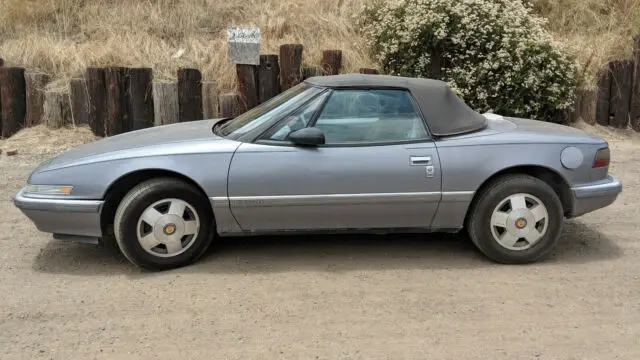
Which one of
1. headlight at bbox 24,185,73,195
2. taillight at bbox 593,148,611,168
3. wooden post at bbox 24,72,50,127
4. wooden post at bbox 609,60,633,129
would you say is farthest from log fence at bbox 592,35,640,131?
wooden post at bbox 24,72,50,127

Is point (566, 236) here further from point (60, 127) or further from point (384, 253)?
point (60, 127)

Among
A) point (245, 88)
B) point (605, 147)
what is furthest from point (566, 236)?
point (245, 88)

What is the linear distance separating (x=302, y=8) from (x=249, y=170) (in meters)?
6.63

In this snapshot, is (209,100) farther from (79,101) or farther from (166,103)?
(79,101)

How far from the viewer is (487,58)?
27.9ft

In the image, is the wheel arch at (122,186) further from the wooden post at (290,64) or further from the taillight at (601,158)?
the wooden post at (290,64)

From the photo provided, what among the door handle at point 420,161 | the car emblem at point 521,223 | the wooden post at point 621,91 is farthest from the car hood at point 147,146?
the wooden post at point 621,91

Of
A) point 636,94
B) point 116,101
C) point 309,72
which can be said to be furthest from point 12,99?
point 636,94

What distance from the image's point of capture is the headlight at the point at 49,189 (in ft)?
14.8

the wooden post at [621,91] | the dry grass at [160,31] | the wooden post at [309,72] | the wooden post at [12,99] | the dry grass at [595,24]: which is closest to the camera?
the wooden post at [12,99]

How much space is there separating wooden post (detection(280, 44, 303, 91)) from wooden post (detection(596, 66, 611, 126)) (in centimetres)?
424

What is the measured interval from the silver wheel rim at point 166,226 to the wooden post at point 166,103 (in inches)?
148

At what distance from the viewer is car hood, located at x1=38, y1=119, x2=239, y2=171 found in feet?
15.2

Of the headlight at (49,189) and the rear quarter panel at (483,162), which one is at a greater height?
the rear quarter panel at (483,162)
